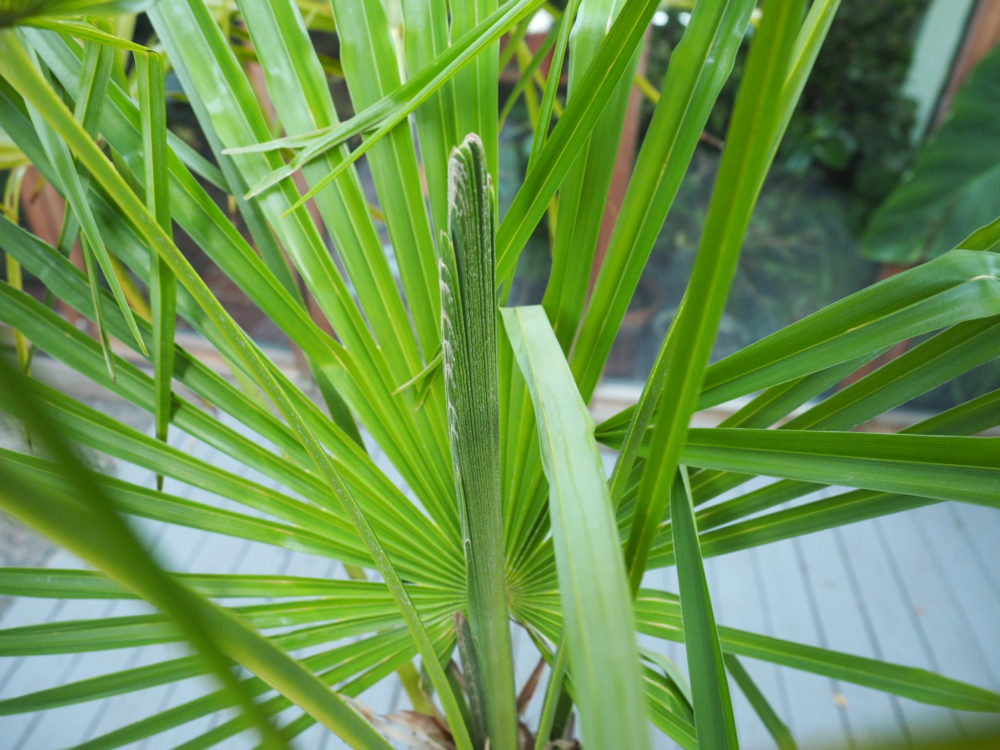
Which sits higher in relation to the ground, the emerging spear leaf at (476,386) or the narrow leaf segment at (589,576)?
the emerging spear leaf at (476,386)

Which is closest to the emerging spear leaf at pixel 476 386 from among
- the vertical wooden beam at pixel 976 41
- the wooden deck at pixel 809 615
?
Answer: the wooden deck at pixel 809 615

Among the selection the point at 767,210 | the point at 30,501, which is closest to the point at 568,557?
the point at 30,501

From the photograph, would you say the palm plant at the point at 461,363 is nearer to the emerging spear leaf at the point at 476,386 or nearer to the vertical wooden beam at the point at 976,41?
the emerging spear leaf at the point at 476,386

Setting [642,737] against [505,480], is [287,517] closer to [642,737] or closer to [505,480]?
[505,480]

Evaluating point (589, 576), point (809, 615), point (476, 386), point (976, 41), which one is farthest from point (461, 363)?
point (976, 41)

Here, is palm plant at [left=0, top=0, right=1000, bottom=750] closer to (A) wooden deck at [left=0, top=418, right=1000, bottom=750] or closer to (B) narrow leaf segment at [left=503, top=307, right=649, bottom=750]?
(B) narrow leaf segment at [left=503, top=307, right=649, bottom=750]

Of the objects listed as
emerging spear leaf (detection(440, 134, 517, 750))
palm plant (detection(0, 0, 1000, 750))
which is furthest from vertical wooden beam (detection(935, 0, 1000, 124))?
emerging spear leaf (detection(440, 134, 517, 750))
